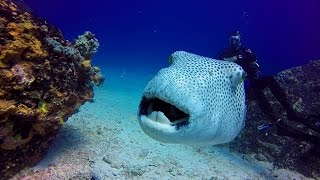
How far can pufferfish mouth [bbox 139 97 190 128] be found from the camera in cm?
248

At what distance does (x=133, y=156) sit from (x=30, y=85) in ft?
8.69

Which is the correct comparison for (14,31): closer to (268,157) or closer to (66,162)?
(66,162)

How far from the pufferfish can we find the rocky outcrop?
4.48 meters

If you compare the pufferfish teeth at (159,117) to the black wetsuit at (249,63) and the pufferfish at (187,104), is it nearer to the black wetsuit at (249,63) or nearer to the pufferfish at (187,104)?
the pufferfish at (187,104)

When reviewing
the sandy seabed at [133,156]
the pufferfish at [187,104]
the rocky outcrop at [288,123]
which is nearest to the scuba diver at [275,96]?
the rocky outcrop at [288,123]

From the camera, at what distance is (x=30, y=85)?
4.19 metres

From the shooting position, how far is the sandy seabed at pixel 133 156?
5434mm

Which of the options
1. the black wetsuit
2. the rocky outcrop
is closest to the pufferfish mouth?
the rocky outcrop

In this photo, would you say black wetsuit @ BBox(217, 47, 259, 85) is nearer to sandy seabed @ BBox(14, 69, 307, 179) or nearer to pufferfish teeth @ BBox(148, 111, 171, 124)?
sandy seabed @ BBox(14, 69, 307, 179)

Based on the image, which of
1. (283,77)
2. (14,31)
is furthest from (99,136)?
(283,77)

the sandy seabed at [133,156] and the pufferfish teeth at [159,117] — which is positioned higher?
the pufferfish teeth at [159,117]

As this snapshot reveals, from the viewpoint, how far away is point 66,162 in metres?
5.13

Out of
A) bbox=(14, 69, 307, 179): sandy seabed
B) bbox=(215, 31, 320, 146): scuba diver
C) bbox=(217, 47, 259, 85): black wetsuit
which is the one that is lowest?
bbox=(14, 69, 307, 179): sandy seabed

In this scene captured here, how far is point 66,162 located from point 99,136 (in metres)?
1.49
